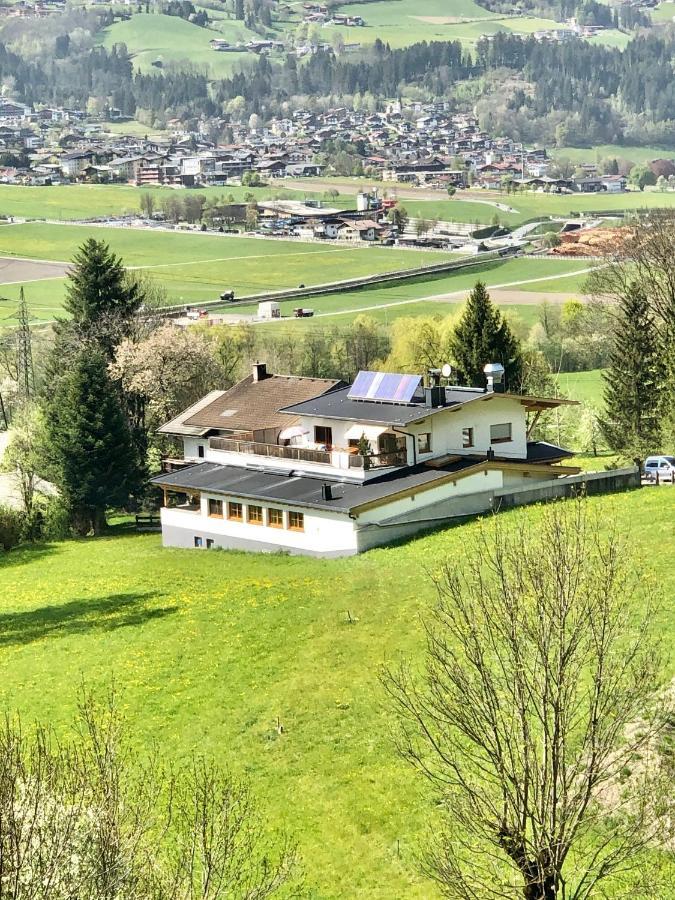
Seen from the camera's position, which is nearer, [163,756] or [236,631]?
[163,756]

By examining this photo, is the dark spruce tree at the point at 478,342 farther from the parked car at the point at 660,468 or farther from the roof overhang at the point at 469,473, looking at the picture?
the roof overhang at the point at 469,473

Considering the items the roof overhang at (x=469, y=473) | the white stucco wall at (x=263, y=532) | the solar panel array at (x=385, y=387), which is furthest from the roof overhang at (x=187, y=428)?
the roof overhang at (x=469, y=473)

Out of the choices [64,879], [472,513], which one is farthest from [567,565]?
[472,513]

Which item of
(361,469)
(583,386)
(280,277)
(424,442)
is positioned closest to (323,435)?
(361,469)

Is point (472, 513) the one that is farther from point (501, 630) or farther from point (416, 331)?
point (416, 331)

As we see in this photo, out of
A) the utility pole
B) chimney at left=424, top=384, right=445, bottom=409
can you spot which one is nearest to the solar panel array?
chimney at left=424, top=384, right=445, bottom=409

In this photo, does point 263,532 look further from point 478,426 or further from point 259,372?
point 259,372

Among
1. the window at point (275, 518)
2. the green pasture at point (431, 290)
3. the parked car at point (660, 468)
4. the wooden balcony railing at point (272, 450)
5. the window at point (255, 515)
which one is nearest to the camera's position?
the window at point (275, 518)
